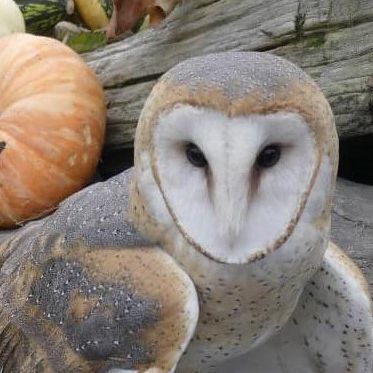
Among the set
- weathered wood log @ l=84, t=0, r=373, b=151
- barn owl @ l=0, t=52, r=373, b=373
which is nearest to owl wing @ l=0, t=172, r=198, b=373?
barn owl @ l=0, t=52, r=373, b=373

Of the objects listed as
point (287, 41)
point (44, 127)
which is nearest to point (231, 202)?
point (287, 41)

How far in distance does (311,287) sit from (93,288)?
1.24 feet

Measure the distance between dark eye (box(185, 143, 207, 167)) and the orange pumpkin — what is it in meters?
1.65

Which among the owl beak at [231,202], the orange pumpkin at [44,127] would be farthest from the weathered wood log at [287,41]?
the owl beak at [231,202]

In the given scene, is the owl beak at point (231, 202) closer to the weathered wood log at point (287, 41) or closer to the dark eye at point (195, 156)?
the dark eye at point (195, 156)

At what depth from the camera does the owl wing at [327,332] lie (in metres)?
1.69

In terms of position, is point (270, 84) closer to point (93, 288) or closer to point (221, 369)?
point (93, 288)

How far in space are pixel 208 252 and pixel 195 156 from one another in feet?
0.51

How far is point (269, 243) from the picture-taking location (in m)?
1.37

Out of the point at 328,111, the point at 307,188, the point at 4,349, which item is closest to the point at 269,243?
the point at 307,188

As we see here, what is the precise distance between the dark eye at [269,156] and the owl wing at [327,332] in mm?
415

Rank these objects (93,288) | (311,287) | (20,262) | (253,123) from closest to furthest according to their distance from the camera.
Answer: (253,123)
(93,288)
(311,287)
(20,262)

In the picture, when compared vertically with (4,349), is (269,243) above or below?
above

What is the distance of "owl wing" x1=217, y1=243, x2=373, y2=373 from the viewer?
169 centimetres
